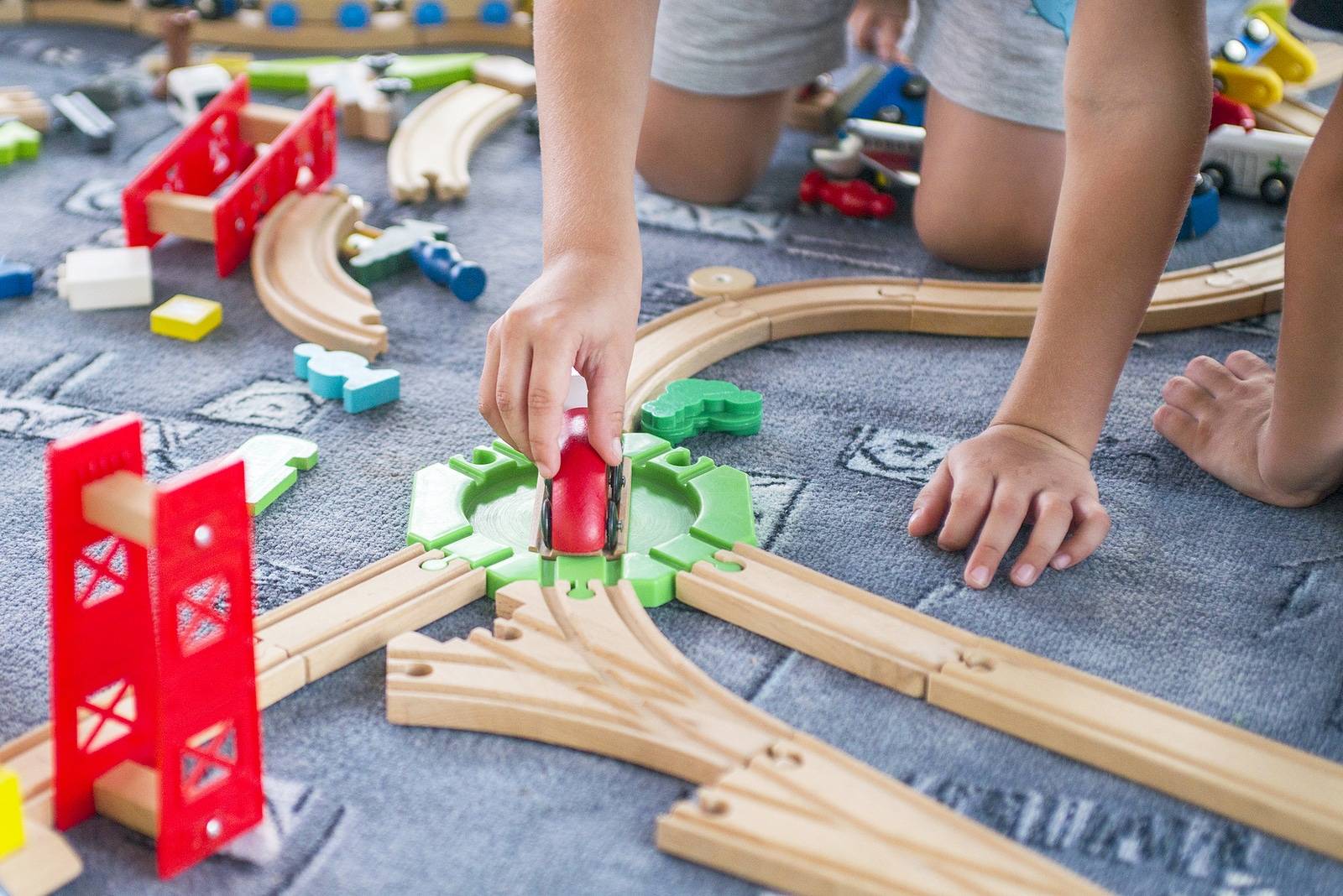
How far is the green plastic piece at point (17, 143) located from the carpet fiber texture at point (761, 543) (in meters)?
0.07

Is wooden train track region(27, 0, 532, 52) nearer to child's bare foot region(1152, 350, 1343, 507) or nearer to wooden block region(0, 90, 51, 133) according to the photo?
wooden block region(0, 90, 51, 133)

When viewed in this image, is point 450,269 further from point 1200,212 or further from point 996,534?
point 1200,212

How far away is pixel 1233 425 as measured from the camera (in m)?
1.13

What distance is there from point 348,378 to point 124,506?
22.7 inches

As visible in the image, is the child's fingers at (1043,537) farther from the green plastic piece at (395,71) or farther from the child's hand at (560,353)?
the green plastic piece at (395,71)

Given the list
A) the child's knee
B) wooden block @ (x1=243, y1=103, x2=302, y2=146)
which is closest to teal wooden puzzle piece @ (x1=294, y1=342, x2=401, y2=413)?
wooden block @ (x1=243, y1=103, x2=302, y2=146)

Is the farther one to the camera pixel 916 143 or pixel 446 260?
pixel 916 143

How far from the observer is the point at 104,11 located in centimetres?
228

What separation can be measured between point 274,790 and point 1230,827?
534mm

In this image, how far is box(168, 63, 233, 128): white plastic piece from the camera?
5.90ft

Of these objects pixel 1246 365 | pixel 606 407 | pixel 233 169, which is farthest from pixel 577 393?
pixel 233 169

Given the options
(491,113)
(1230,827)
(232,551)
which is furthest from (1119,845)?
(491,113)

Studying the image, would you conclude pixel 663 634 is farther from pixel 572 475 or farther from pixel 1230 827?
pixel 1230 827

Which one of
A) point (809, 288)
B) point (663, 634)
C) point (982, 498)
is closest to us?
point (663, 634)
